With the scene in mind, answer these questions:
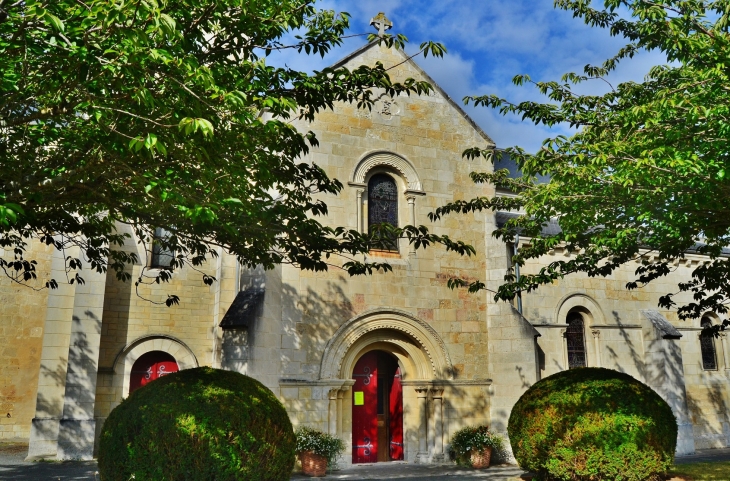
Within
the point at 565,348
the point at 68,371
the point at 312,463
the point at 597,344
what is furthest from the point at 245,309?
the point at 597,344

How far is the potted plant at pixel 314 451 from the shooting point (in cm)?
1297

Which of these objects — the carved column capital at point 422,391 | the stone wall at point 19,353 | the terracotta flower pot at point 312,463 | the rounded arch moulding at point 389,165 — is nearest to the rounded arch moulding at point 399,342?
the carved column capital at point 422,391

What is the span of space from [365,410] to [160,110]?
955cm

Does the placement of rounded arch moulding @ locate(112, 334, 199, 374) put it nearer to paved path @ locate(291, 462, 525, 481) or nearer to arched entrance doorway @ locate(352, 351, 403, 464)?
arched entrance doorway @ locate(352, 351, 403, 464)

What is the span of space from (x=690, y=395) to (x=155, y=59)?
18471 mm

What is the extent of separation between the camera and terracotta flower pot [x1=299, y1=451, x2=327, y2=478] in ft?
42.5

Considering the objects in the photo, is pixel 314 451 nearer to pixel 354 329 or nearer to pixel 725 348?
pixel 354 329

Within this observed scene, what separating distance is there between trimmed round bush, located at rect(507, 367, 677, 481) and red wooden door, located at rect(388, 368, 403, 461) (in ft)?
15.4

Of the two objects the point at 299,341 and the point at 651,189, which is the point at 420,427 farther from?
the point at 651,189

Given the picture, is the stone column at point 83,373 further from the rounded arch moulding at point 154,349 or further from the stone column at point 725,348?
the stone column at point 725,348

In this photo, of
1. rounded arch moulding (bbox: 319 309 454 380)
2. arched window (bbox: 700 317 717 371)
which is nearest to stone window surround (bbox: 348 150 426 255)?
rounded arch moulding (bbox: 319 309 454 380)

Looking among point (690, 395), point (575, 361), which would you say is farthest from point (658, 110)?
point (690, 395)

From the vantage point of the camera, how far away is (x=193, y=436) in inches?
310

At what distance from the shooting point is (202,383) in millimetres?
8508
